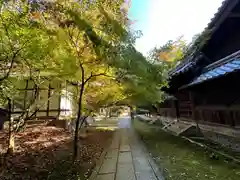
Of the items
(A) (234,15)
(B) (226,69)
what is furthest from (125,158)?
(A) (234,15)

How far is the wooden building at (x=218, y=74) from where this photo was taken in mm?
5463

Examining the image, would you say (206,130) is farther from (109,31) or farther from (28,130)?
(28,130)

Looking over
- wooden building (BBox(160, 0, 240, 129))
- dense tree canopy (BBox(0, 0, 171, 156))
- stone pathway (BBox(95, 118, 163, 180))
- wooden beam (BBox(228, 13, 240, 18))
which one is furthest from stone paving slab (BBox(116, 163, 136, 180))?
wooden beam (BBox(228, 13, 240, 18))

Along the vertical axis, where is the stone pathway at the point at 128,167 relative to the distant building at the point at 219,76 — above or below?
below

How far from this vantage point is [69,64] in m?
4.52

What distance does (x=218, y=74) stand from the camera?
501 centimetres

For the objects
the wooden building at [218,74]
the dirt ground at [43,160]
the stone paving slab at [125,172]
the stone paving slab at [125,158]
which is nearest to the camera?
the stone paving slab at [125,172]

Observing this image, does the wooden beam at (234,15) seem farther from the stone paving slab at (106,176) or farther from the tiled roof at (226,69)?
the stone paving slab at (106,176)

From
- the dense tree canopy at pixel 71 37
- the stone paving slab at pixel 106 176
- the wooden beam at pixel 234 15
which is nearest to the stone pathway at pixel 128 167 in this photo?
the stone paving slab at pixel 106 176

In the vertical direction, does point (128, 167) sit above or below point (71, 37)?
below

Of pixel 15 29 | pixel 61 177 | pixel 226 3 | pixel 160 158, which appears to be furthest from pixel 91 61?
pixel 226 3

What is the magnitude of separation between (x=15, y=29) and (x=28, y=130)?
615cm

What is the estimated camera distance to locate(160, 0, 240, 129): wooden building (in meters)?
5.46

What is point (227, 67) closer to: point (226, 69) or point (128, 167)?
point (226, 69)
